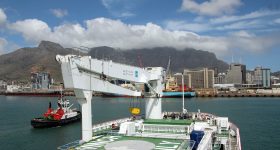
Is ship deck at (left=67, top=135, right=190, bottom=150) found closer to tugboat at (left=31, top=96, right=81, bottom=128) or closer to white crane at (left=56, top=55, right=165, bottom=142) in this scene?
white crane at (left=56, top=55, right=165, bottom=142)

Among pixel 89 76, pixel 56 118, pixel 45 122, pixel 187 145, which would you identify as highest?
pixel 89 76

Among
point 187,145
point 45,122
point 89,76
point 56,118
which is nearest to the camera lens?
point 187,145

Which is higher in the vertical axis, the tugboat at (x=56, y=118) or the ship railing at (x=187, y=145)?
the ship railing at (x=187, y=145)

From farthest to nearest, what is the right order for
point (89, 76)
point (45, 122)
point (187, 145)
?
point (45, 122), point (89, 76), point (187, 145)

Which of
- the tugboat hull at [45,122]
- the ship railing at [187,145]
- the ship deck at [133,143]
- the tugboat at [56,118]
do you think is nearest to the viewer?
the ship railing at [187,145]

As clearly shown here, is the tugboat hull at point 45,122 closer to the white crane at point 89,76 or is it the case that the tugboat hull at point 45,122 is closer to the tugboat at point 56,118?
the tugboat at point 56,118

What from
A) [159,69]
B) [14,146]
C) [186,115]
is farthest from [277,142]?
[14,146]

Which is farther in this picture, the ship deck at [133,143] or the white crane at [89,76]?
the white crane at [89,76]

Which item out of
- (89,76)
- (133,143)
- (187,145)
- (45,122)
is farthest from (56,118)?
(187,145)

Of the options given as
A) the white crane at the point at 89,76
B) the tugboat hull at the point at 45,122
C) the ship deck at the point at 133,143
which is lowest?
the tugboat hull at the point at 45,122

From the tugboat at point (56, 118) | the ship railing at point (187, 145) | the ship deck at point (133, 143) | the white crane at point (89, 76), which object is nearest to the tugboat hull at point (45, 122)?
the tugboat at point (56, 118)

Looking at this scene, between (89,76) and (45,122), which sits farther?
(45,122)

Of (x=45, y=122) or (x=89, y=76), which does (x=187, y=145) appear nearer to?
(x=89, y=76)

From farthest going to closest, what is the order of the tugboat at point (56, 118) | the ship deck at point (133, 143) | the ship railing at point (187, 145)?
the tugboat at point (56, 118) → the ship deck at point (133, 143) → the ship railing at point (187, 145)
